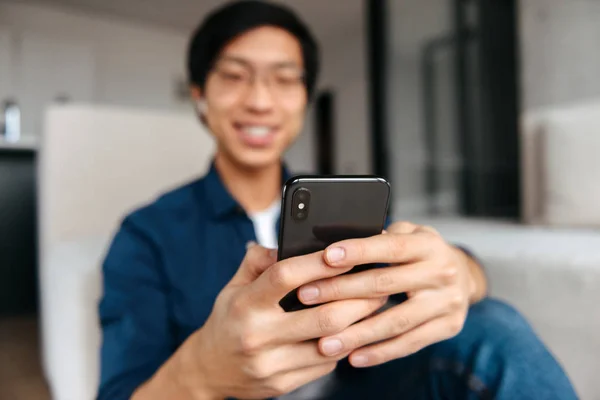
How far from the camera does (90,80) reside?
13.9 feet

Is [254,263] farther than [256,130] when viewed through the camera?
No

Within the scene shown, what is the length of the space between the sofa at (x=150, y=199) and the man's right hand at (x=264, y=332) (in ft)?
1.59

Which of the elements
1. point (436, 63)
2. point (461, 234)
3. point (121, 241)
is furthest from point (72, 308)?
point (436, 63)

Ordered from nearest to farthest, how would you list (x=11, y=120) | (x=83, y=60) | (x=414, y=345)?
(x=414, y=345), (x=11, y=120), (x=83, y=60)

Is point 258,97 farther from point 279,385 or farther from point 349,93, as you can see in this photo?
point 349,93

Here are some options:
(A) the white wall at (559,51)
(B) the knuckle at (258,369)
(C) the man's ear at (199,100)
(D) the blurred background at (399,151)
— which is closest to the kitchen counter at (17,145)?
(D) the blurred background at (399,151)

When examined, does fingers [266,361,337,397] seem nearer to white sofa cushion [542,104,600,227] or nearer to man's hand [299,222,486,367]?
man's hand [299,222,486,367]

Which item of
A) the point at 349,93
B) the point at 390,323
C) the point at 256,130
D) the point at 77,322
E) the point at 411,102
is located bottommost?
the point at 77,322

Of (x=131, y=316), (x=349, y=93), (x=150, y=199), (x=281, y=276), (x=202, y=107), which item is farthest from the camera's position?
(x=349, y=93)

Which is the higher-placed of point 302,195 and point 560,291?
point 302,195

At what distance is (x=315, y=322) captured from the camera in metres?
0.38

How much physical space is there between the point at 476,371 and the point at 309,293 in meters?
0.23

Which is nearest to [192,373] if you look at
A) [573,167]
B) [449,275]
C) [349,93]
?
[449,275]

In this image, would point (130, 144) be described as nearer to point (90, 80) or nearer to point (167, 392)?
point (167, 392)
